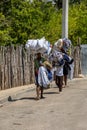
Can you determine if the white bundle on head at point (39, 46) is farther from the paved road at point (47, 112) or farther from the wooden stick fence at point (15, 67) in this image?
the wooden stick fence at point (15, 67)

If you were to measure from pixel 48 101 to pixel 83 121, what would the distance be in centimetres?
409

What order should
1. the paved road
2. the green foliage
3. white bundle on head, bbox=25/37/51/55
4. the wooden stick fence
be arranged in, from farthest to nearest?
the green foliage
the wooden stick fence
white bundle on head, bbox=25/37/51/55
the paved road

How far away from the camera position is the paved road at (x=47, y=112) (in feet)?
37.4

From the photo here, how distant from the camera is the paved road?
37.4 feet

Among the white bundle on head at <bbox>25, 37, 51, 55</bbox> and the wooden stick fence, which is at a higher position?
the white bundle on head at <bbox>25, 37, 51, 55</bbox>

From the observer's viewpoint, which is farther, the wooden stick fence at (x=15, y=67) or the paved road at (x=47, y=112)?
the wooden stick fence at (x=15, y=67)

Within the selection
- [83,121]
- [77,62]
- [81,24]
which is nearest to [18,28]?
[77,62]

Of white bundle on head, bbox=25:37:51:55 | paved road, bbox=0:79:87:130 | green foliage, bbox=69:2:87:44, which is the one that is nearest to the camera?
paved road, bbox=0:79:87:130

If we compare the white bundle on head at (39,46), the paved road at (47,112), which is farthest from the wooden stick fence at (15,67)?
the white bundle on head at (39,46)

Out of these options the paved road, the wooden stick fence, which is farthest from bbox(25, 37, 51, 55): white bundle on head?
the wooden stick fence

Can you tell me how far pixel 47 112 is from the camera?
44.3ft

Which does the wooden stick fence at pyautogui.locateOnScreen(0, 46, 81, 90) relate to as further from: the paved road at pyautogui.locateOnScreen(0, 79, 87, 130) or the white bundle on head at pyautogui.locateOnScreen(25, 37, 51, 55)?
the white bundle on head at pyautogui.locateOnScreen(25, 37, 51, 55)

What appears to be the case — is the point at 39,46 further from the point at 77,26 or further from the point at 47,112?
the point at 77,26

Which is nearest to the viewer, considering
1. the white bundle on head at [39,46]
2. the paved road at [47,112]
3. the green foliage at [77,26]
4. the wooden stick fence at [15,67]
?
the paved road at [47,112]
